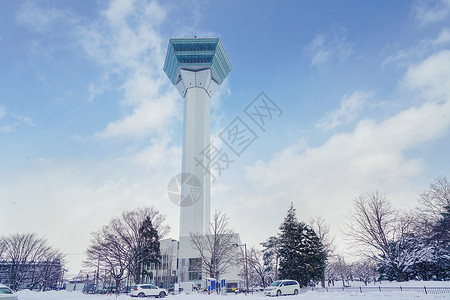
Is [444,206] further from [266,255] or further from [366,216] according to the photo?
[266,255]

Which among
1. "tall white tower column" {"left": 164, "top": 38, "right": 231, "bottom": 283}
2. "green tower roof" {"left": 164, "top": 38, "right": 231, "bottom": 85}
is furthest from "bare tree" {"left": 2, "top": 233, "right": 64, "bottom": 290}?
"green tower roof" {"left": 164, "top": 38, "right": 231, "bottom": 85}

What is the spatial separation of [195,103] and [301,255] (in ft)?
211

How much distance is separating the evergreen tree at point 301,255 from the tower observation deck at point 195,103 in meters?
42.8

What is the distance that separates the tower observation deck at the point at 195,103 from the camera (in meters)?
80.6

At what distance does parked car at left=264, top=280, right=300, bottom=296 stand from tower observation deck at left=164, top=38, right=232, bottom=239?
172 ft

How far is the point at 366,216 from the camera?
36.4 m

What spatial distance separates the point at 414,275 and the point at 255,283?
48.6m

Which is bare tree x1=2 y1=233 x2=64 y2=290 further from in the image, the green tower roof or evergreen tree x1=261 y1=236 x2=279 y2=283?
the green tower roof

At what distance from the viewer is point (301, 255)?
37125 mm

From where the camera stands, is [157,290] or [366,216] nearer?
[157,290]

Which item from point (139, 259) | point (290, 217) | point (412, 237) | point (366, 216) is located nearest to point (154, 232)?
point (139, 259)

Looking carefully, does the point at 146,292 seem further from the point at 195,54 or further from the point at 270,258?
the point at 195,54

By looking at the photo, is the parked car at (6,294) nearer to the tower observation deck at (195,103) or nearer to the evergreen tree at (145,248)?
the evergreen tree at (145,248)

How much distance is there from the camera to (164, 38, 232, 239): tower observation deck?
264 ft
